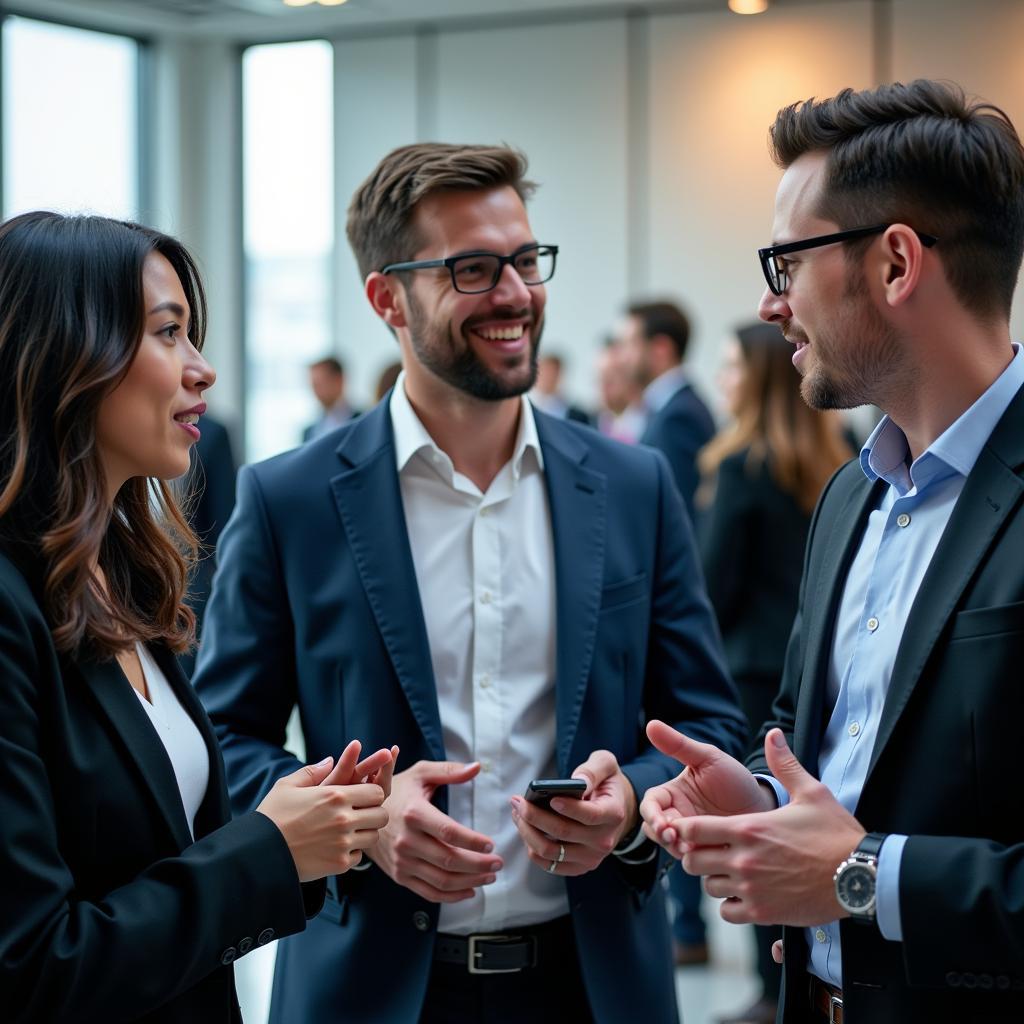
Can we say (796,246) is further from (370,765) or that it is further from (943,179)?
(370,765)

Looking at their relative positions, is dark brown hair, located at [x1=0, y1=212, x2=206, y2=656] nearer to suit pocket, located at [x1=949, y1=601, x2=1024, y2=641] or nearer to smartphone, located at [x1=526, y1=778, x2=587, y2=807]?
smartphone, located at [x1=526, y1=778, x2=587, y2=807]

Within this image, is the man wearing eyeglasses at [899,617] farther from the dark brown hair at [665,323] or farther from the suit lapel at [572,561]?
the dark brown hair at [665,323]

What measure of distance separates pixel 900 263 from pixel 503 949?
3.91 ft

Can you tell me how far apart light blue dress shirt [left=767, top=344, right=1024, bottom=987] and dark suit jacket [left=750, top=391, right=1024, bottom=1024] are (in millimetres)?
44

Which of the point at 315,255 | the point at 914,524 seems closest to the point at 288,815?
the point at 914,524

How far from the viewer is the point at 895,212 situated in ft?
5.87

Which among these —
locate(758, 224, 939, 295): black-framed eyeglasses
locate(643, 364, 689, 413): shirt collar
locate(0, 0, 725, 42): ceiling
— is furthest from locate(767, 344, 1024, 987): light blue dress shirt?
locate(0, 0, 725, 42): ceiling

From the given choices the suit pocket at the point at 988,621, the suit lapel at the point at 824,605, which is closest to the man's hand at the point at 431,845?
the suit lapel at the point at 824,605

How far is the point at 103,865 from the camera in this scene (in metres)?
1.62

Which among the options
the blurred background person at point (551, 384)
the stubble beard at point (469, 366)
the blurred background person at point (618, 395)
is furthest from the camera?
the blurred background person at point (551, 384)

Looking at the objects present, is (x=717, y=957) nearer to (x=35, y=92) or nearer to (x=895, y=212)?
(x=895, y=212)

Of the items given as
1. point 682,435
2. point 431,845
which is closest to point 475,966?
point 431,845

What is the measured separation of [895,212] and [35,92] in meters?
9.06

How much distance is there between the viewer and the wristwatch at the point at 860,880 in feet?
5.16
